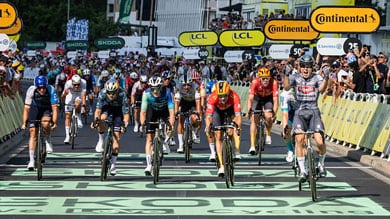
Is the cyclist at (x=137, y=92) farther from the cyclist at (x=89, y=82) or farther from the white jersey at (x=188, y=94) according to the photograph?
the white jersey at (x=188, y=94)

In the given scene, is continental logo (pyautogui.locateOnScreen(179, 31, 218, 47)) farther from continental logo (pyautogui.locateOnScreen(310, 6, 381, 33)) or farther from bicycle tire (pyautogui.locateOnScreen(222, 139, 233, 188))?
bicycle tire (pyautogui.locateOnScreen(222, 139, 233, 188))

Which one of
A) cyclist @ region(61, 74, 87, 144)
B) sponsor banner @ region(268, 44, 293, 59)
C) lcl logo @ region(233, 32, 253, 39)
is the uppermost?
lcl logo @ region(233, 32, 253, 39)

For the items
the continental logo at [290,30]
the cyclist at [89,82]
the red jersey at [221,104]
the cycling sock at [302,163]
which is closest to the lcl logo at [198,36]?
the continental logo at [290,30]

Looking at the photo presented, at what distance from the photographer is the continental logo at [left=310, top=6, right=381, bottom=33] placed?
103 ft

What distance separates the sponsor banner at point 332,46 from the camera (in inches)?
1254

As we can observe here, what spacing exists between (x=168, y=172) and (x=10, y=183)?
3.21 metres

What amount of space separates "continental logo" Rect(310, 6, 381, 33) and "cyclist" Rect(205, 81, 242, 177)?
38.1ft

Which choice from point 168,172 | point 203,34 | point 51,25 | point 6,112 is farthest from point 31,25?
point 168,172

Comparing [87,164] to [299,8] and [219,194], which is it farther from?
[299,8]

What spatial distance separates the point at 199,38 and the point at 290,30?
13.8m

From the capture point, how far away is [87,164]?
2323 centimetres

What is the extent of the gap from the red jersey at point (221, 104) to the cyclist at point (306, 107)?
1820 millimetres

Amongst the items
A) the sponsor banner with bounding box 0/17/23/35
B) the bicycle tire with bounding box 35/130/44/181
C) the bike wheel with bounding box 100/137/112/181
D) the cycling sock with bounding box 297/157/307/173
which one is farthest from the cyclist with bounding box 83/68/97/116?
the cycling sock with bounding box 297/157/307/173

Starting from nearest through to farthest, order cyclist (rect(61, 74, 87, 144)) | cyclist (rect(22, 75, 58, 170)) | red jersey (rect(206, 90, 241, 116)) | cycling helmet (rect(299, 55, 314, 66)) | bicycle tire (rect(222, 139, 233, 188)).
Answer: cycling helmet (rect(299, 55, 314, 66)) < bicycle tire (rect(222, 139, 233, 188)) < red jersey (rect(206, 90, 241, 116)) < cyclist (rect(22, 75, 58, 170)) < cyclist (rect(61, 74, 87, 144))
